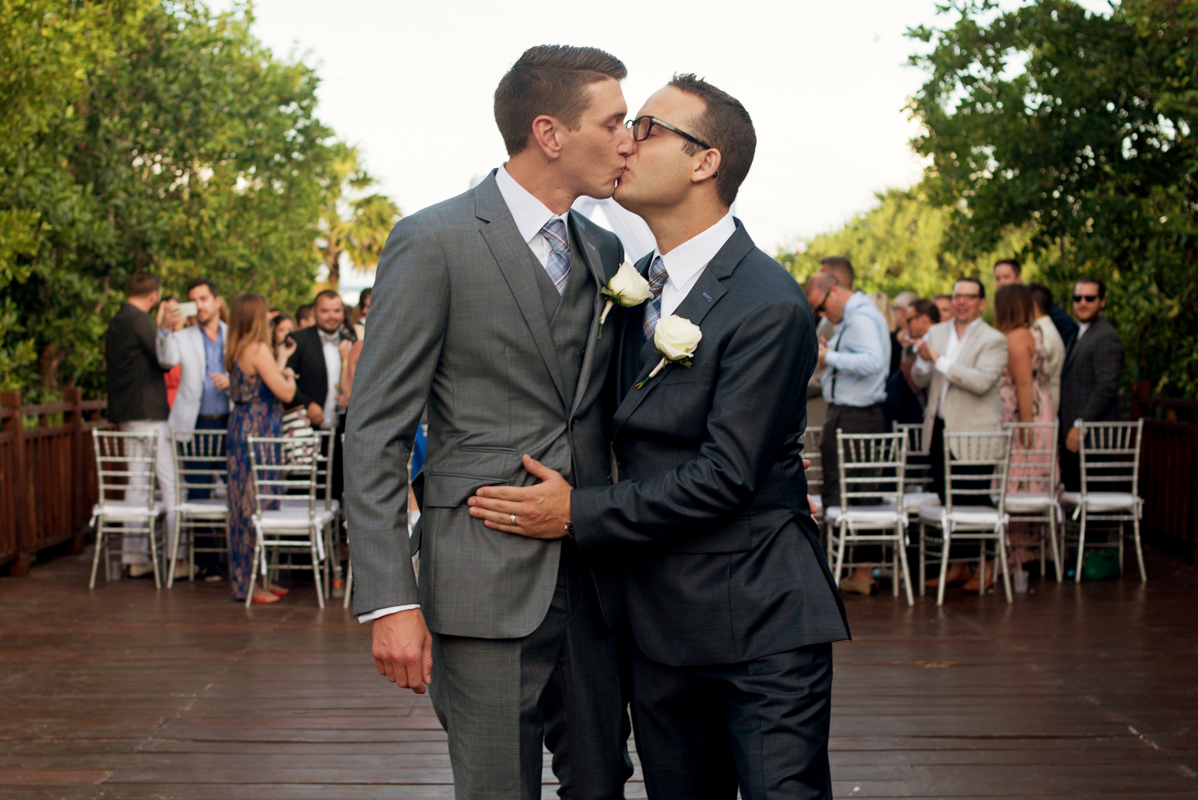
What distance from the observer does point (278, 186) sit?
2459 centimetres

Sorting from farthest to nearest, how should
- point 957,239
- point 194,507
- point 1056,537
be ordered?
point 957,239
point 1056,537
point 194,507

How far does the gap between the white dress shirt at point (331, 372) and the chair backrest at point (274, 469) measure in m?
0.84

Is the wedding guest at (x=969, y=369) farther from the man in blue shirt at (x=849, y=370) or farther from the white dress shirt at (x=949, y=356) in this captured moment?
the man in blue shirt at (x=849, y=370)

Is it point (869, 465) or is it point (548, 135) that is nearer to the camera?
point (548, 135)

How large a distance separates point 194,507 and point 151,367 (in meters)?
1.15

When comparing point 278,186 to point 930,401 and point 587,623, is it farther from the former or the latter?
point 587,623

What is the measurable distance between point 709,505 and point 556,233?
25.0 inches

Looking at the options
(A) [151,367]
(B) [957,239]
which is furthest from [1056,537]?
(A) [151,367]

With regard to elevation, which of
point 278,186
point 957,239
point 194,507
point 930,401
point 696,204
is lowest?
point 194,507

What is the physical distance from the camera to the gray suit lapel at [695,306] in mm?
2291

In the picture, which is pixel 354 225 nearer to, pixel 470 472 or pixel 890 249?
pixel 890 249

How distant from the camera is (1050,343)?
26.2 ft

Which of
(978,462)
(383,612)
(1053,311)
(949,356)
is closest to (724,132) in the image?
(383,612)

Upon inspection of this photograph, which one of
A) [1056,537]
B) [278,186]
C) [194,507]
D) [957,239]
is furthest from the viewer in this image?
[278,186]
